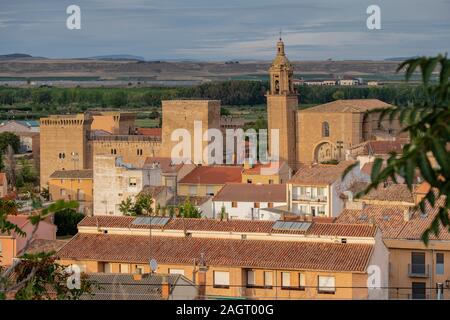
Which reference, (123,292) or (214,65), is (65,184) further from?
(214,65)

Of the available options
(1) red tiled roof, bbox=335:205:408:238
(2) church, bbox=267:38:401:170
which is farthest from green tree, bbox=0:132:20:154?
(1) red tiled roof, bbox=335:205:408:238

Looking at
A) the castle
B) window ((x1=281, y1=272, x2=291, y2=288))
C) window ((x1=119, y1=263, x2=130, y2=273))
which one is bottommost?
window ((x1=281, y1=272, x2=291, y2=288))

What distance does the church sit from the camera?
3962 centimetres

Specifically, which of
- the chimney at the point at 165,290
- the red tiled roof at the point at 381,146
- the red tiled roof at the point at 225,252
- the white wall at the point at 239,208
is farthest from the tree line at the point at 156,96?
the chimney at the point at 165,290

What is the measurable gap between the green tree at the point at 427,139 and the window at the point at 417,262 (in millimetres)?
12181

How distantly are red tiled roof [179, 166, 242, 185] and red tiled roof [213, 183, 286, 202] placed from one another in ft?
11.3

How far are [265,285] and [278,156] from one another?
84.8ft

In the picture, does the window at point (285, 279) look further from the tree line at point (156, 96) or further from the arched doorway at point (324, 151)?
the tree line at point (156, 96)

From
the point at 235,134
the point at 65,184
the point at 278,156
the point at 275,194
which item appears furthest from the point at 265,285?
the point at 235,134

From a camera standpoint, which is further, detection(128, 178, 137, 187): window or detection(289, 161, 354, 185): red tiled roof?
detection(128, 178, 137, 187): window

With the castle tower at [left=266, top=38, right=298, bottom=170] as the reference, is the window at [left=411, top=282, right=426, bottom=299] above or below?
below

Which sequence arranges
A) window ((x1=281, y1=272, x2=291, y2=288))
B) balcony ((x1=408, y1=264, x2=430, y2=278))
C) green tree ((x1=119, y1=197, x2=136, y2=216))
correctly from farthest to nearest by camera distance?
green tree ((x1=119, y1=197, x2=136, y2=216)) < balcony ((x1=408, y1=264, x2=430, y2=278)) < window ((x1=281, y1=272, x2=291, y2=288))

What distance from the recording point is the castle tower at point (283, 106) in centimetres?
4003
